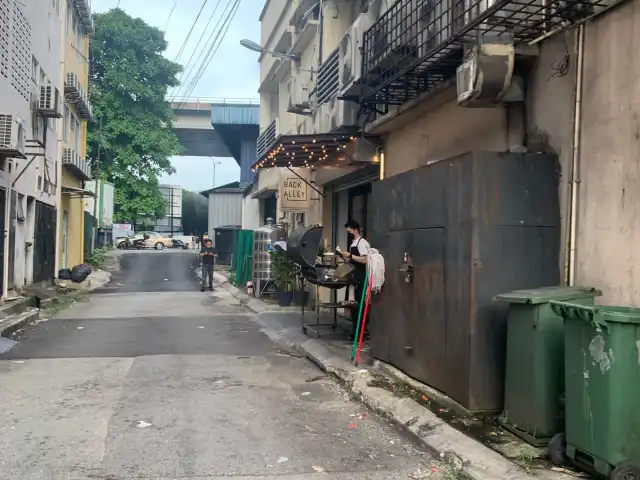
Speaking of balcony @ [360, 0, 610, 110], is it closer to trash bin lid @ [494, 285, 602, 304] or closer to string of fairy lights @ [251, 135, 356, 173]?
string of fairy lights @ [251, 135, 356, 173]

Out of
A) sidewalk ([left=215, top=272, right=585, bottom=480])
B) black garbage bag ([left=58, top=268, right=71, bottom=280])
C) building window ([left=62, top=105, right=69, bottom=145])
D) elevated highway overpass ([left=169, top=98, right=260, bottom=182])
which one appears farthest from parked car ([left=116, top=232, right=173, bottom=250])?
sidewalk ([left=215, top=272, right=585, bottom=480])

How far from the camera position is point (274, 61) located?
19125mm

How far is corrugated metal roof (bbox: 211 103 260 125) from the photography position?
107 ft

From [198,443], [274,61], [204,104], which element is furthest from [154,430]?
[204,104]

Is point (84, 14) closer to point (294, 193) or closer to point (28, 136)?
point (28, 136)

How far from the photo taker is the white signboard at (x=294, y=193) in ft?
47.6

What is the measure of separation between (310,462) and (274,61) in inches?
641

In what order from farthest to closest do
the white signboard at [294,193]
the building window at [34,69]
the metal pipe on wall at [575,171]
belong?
the building window at [34,69], the white signboard at [294,193], the metal pipe on wall at [575,171]

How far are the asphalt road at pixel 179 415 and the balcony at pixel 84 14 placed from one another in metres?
14.9

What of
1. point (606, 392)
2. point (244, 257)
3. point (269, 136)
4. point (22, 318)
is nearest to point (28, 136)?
point (22, 318)

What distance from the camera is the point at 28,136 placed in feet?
46.5

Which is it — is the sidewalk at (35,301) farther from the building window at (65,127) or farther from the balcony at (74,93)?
the balcony at (74,93)

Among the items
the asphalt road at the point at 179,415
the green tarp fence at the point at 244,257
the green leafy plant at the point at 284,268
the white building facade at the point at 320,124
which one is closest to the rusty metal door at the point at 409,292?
the asphalt road at the point at 179,415

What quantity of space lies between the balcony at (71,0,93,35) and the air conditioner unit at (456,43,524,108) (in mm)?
19125
